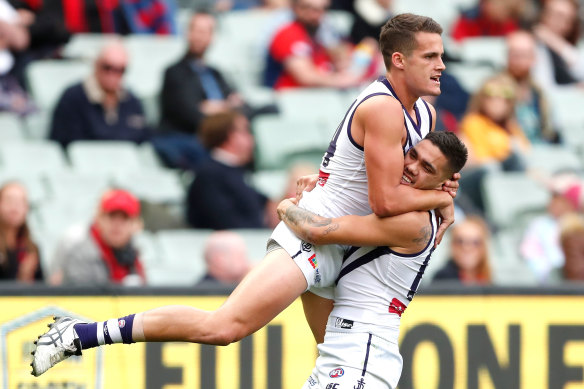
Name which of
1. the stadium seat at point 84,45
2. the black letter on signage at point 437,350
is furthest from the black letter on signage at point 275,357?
the stadium seat at point 84,45

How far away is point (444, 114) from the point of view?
11.5m

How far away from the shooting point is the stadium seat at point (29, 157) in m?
10.2

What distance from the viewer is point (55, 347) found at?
6.04 meters

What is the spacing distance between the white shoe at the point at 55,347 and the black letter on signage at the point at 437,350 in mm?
2872

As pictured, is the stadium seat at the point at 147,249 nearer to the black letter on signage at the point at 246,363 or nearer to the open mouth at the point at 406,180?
the black letter on signage at the point at 246,363

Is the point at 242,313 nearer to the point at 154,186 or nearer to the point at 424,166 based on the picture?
the point at 424,166

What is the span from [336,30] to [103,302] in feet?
17.0

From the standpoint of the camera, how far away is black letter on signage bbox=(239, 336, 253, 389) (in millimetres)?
8094

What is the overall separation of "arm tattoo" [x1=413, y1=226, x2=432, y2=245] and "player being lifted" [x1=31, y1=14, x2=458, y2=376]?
0.37 feet

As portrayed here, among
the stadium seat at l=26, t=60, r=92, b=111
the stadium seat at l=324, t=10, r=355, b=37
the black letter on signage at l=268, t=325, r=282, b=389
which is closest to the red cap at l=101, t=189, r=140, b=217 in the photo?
the black letter on signage at l=268, t=325, r=282, b=389

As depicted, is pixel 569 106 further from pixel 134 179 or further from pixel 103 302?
pixel 103 302

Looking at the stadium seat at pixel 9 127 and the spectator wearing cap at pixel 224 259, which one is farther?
the stadium seat at pixel 9 127

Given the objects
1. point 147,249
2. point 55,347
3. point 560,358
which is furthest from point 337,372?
point 147,249

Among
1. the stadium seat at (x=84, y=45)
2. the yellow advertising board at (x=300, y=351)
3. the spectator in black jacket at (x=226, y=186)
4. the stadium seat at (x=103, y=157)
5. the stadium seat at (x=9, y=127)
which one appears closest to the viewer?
the yellow advertising board at (x=300, y=351)
